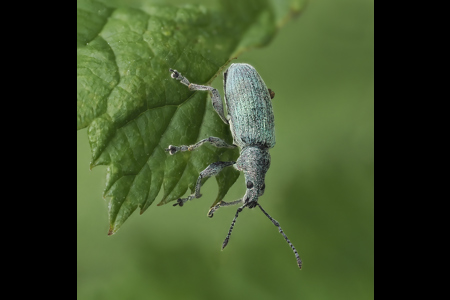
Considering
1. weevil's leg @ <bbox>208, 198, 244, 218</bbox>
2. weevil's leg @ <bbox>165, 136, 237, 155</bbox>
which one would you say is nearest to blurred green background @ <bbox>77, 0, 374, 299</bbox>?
weevil's leg @ <bbox>208, 198, 244, 218</bbox>

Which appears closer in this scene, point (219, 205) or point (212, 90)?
point (212, 90)

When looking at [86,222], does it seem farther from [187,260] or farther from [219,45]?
[219,45]

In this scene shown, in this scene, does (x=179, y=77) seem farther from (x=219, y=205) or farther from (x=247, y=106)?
(x=219, y=205)

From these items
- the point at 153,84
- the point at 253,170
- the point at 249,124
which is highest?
the point at 153,84

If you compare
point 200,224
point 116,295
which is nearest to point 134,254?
point 116,295

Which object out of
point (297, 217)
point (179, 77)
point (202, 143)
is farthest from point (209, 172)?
point (297, 217)

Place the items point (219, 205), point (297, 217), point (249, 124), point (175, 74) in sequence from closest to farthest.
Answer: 1. point (175, 74)
2. point (219, 205)
3. point (249, 124)
4. point (297, 217)

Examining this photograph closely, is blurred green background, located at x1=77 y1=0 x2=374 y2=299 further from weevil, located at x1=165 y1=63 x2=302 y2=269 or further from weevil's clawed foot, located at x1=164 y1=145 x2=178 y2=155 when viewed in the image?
weevil's clawed foot, located at x1=164 y1=145 x2=178 y2=155
